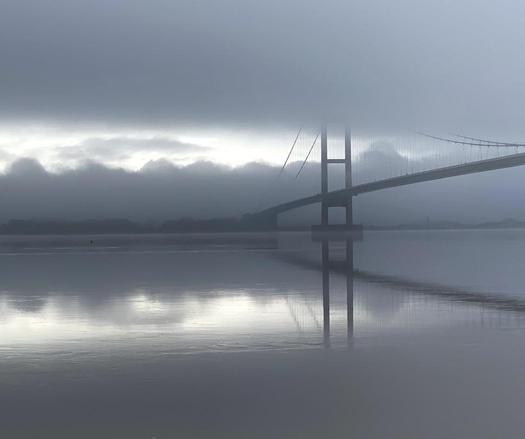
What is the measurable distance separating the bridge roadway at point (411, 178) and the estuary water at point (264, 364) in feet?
126

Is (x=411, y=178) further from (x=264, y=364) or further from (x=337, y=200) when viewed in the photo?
(x=264, y=364)

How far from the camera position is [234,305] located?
13.1m

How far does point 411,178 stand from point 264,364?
56.4 m

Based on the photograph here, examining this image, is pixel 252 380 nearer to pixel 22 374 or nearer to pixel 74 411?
pixel 74 411

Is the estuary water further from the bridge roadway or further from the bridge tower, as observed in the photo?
the bridge tower

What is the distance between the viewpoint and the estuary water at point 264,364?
540cm

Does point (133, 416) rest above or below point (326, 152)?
below

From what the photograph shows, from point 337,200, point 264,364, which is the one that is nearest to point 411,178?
point 337,200

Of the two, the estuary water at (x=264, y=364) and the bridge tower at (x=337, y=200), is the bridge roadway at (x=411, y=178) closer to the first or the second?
the bridge tower at (x=337, y=200)

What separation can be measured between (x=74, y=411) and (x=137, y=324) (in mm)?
5015

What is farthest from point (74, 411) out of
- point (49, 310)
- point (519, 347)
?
point (49, 310)

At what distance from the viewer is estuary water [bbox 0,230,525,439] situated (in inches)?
213

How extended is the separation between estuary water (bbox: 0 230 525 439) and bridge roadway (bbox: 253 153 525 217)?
38543mm

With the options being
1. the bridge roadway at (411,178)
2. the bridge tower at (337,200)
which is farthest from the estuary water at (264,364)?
the bridge tower at (337,200)
